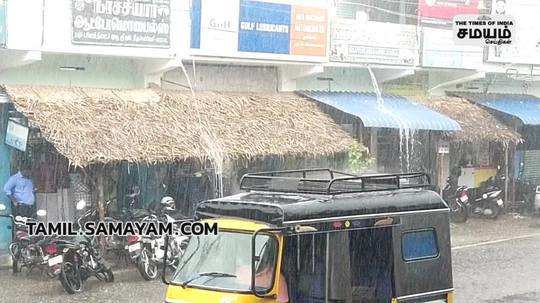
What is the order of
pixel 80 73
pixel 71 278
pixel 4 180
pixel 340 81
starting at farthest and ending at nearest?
pixel 340 81
pixel 80 73
pixel 4 180
pixel 71 278

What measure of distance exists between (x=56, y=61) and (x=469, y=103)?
11.4 m

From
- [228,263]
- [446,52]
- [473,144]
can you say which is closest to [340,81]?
[446,52]

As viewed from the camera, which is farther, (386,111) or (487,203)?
(487,203)

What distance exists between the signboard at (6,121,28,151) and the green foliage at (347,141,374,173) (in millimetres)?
6490

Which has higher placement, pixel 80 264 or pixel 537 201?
pixel 537 201

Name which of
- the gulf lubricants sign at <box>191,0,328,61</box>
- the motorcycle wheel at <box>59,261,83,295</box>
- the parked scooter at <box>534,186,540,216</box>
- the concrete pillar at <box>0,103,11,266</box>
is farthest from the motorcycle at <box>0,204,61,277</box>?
the parked scooter at <box>534,186,540,216</box>

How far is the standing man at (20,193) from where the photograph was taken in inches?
540

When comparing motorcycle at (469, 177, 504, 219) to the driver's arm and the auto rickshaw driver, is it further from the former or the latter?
the auto rickshaw driver

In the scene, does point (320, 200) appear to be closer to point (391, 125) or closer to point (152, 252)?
point (152, 252)

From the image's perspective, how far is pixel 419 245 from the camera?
8.52m

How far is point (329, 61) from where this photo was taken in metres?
18.4

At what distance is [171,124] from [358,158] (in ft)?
14.3

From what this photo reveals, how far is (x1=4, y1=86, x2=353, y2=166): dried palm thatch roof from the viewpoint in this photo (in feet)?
43.5

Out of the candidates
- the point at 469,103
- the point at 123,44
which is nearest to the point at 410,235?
the point at 123,44
